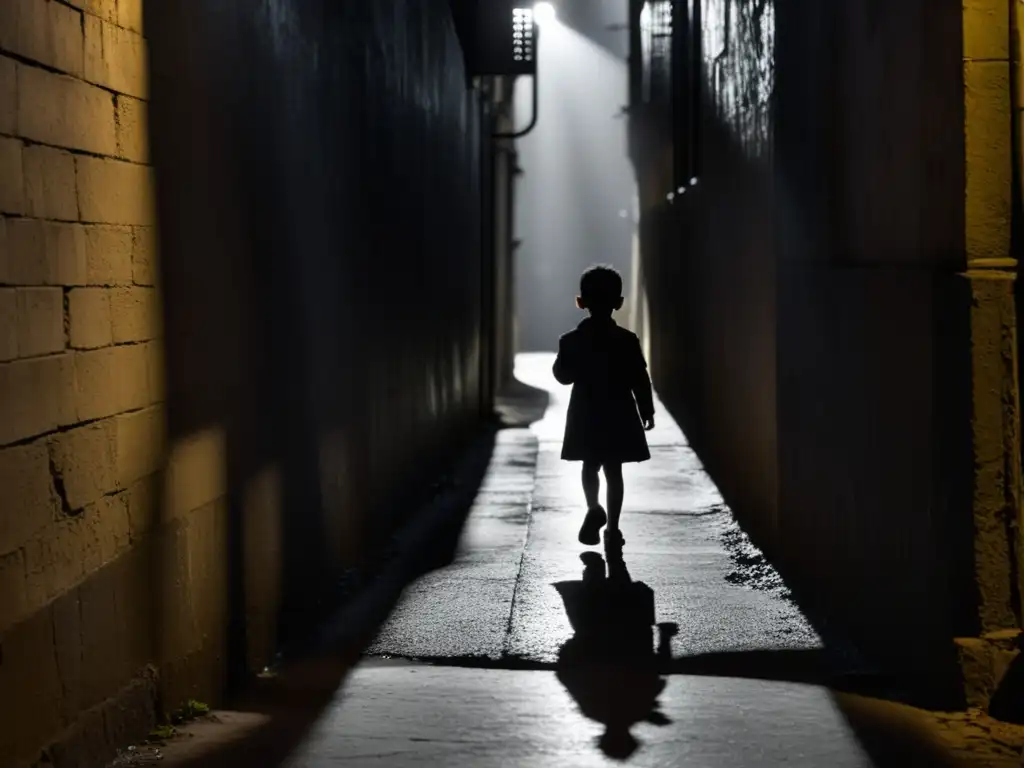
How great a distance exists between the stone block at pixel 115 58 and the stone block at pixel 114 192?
0.73 feet

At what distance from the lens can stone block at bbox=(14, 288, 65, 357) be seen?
3.43m

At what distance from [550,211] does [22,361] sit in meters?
39.4

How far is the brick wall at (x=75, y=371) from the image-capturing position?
338 centimetres

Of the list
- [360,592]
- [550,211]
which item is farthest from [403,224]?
[550,211]

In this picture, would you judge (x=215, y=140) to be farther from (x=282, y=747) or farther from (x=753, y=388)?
(x=753, y=388)

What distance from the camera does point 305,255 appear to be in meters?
6.29

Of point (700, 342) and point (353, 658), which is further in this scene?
point (700, 342)

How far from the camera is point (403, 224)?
915cm

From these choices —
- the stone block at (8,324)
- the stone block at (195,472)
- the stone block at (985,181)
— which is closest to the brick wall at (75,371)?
the stone block at (8,324)

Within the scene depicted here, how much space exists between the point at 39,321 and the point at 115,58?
95cm

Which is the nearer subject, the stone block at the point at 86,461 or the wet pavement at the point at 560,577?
the stone block at the point at 86,461

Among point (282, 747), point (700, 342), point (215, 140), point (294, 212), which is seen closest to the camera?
point (282, 747)

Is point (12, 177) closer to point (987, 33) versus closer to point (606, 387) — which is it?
point (987, 33)

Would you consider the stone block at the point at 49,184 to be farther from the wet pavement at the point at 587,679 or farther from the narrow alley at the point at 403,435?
the wet pavement at the point at 587,679
